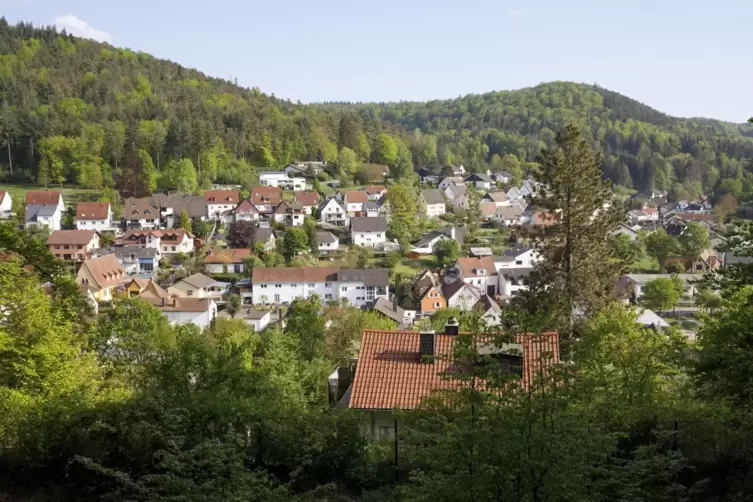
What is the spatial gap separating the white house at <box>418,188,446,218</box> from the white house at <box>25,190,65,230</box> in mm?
31804

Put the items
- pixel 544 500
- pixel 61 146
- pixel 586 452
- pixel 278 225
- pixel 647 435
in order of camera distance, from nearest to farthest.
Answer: pixel 544 500, pixel 586 452, pixel 647 435, pixel 278 225, pixel 61 146

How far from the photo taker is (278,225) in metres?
57.0

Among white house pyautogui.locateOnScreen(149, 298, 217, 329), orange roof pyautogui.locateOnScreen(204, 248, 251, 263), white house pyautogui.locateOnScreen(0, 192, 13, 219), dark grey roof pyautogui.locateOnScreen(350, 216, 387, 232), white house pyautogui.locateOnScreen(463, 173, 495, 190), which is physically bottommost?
white house pyautogui.locateOnScreen(149, 298, 217, 329)

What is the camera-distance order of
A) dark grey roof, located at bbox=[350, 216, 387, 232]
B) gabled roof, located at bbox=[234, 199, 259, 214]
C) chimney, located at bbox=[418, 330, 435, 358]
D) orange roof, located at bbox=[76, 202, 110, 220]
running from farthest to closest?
gabled roof, located at bbox=[234, 199, 259, 214]
orange roof, located at bbox=[76, 202, 110, 220]
dark grey roof, located at bbox=[350, 216, 387, 232]
chimney, located at bbox=[418, 330, 435, 358]

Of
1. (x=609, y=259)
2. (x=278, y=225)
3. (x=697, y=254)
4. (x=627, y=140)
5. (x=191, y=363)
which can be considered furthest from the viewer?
(x=627, y=140)

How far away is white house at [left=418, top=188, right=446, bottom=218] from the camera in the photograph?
66.1 meters

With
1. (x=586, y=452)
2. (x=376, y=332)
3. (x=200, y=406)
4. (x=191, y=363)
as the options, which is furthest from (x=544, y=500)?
(x=191, y=363)

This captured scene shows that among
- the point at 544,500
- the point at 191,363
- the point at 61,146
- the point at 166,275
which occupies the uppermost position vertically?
the point at 61,146

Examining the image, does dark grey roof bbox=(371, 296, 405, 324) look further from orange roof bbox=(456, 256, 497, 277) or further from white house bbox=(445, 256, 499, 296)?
orange roof bbox=(456, 256, 497, 277)

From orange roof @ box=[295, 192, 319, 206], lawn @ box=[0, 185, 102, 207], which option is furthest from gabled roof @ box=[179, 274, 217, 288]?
lawn @ box=[0, 185, 102, 207]

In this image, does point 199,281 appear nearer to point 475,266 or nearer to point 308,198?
point 475,266

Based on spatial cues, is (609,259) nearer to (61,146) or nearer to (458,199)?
(458,199)

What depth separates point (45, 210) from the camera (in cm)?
5512

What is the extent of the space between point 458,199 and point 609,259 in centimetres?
5709
